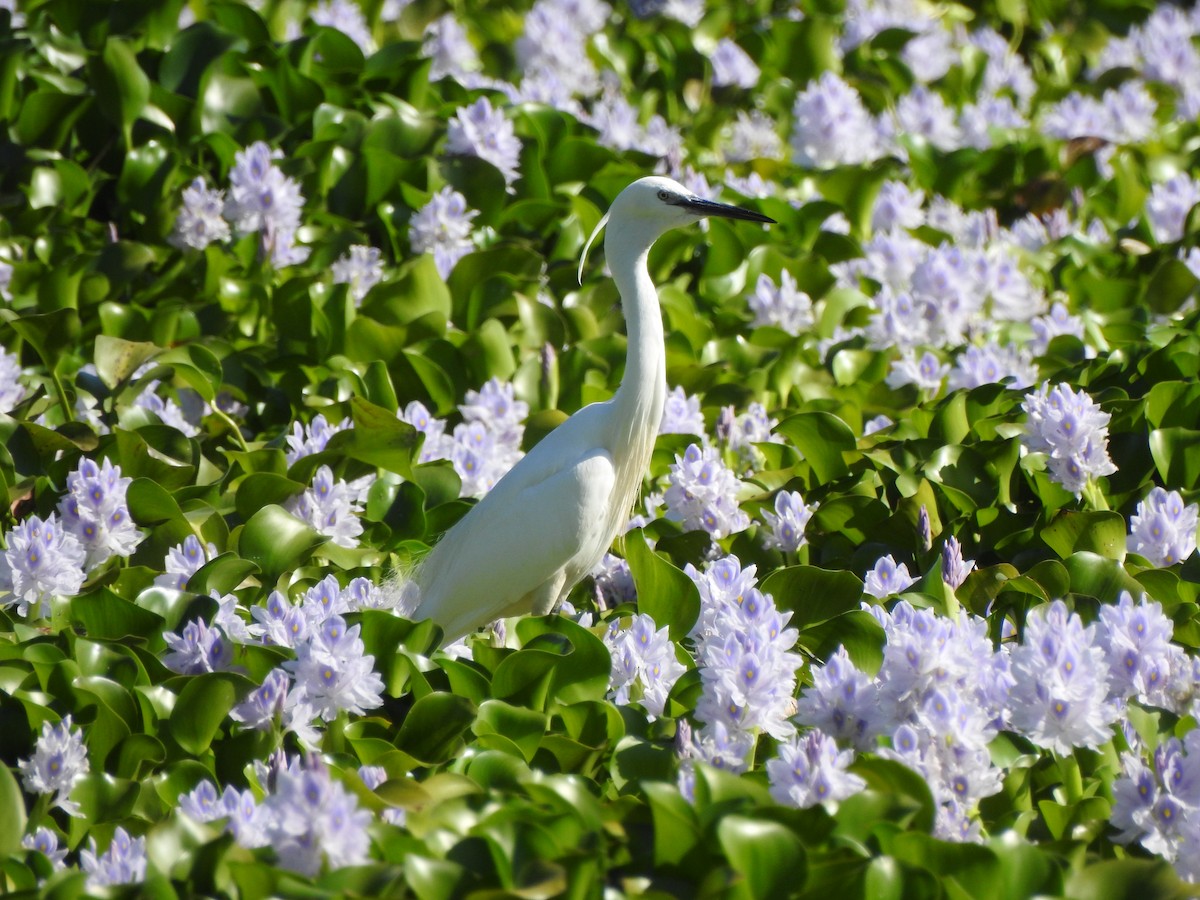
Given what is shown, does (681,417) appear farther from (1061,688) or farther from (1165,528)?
(1061,688)

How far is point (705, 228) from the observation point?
5.68m

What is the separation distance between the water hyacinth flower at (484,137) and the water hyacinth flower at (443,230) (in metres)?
0.28

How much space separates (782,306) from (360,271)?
144 centimetres

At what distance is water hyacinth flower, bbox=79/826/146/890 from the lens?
2371mm

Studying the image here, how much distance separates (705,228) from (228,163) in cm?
177

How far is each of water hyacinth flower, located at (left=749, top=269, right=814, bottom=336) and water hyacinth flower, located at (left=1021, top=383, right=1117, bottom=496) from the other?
1.52 meters

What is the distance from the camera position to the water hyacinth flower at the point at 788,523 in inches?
151

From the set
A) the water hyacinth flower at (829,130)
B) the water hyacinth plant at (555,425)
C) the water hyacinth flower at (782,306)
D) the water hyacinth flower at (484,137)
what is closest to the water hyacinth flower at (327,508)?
the water hyacinth plant at (555,425)

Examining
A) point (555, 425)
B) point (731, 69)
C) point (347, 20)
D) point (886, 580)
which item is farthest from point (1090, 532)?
point (347, 20)

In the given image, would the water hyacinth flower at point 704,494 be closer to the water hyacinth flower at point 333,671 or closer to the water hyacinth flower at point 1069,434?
the water hyacinth flower at point 1069,434

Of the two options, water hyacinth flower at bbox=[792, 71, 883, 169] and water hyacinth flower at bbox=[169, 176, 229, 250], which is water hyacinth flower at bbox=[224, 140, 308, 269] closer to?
water hyacinth flower at bbox=[169, 176, 229, 250]

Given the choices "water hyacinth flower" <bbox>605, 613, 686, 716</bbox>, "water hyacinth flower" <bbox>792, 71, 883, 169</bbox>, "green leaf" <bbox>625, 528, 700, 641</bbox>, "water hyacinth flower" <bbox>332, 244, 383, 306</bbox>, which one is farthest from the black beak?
"water hyacinth flower" <bbox>792, 71, 883, 169</bbox>

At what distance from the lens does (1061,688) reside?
2.60 meters

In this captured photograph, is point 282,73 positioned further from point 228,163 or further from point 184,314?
point 184,314
